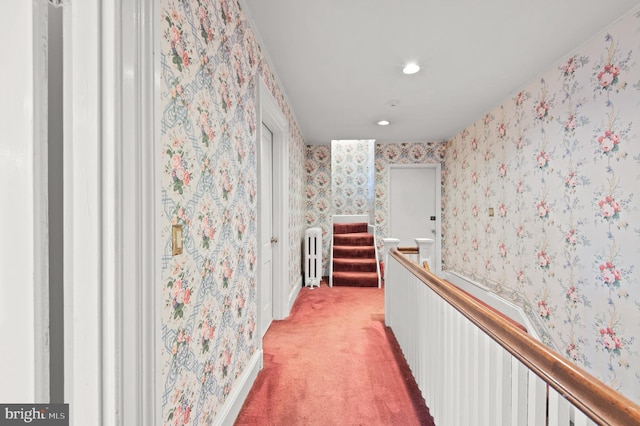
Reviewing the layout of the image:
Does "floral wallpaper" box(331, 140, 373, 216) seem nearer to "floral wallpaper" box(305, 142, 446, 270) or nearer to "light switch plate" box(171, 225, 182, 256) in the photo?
"floral wallpaper" box(305, 142, 446, 270)

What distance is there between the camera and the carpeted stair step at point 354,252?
485 centimetres

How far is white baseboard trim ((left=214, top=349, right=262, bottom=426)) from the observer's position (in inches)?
53.0

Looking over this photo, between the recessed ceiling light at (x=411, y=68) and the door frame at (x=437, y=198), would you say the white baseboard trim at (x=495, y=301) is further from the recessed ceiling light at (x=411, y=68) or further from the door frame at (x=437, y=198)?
the recessed ceiling light at (x=411, y=68)

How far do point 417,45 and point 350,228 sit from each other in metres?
3.77

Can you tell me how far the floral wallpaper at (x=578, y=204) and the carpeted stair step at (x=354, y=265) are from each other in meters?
1.76

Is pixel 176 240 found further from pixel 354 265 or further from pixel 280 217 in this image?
pixel 354 265

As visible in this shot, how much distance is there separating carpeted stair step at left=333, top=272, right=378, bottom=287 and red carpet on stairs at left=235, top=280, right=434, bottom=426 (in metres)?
1.29

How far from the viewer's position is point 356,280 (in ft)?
14.3

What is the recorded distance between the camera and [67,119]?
67cm

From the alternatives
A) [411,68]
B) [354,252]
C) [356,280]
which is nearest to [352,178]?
[354,252]

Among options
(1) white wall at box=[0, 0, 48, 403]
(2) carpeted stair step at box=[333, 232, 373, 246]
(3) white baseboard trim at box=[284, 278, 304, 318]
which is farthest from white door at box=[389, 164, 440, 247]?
(1) white wall at box=[0, 0, 48, 403]

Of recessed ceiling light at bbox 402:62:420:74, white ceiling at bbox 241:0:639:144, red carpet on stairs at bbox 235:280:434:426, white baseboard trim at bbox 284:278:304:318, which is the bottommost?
red carpet on stairs at bbox 235:280:434:426

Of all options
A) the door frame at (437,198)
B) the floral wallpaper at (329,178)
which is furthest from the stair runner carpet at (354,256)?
the door frame at (437,198)

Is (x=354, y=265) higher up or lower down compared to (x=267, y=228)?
lower down
